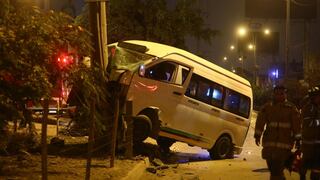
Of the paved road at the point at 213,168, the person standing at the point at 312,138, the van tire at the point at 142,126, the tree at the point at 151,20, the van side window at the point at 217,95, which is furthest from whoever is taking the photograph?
the tree at the point at 151,20

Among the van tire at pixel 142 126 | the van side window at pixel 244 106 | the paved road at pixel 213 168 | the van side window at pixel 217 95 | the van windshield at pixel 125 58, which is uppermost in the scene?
the van windshield at pixel 125 58

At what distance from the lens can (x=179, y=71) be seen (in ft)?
49.4

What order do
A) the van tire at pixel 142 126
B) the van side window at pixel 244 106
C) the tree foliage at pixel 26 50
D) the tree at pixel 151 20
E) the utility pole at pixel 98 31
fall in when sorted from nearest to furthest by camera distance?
the tree foliage at pixel 26 50
the van tire at pixel 142 126
the utility pole at pixel 98 31
the van side window at pixel 244 106
the tree at pixel 151 20

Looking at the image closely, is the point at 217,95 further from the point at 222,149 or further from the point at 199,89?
the point at 222,149

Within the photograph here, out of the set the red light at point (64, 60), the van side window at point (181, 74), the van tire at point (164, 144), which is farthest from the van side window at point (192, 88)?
the red light at point (64, 60)

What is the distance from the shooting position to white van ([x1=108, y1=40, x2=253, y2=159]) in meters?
14.3

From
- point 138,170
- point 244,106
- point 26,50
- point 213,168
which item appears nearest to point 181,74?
point 213,168

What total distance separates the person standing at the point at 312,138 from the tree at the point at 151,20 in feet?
59.1

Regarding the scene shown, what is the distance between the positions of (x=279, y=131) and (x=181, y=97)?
6.66m

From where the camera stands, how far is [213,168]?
581 inches

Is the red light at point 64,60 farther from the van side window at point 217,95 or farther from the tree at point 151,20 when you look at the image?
the tree at point 151,20

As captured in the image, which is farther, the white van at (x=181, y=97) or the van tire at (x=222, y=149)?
the van tire at (x=222, y=149)

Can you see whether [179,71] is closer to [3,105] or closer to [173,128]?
[173,128]

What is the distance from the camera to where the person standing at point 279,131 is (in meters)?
8.61
